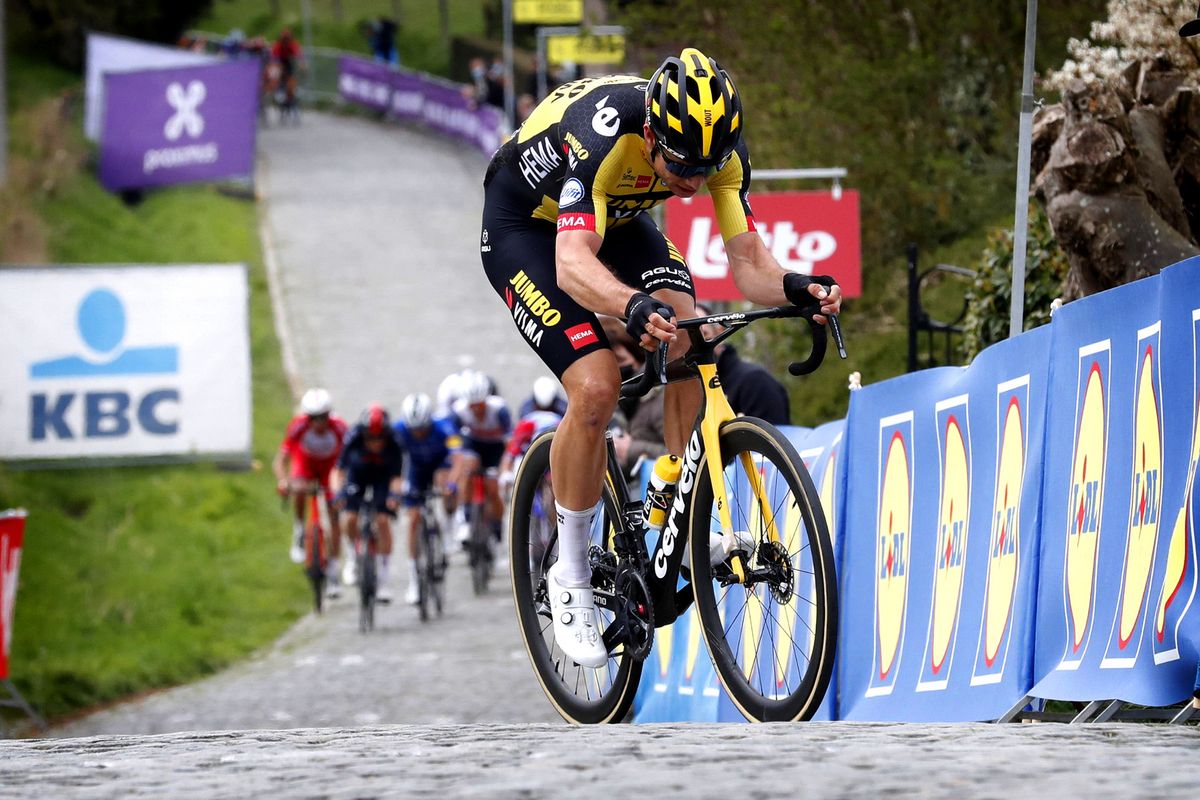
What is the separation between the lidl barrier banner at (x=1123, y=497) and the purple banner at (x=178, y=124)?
29.0m

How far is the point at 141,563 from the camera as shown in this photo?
21.2 m

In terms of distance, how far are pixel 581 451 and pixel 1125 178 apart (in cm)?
286

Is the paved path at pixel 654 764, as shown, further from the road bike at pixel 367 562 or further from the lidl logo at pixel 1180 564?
the road bike at pixel 367 562

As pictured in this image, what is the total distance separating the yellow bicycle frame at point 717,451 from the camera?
17.7 feet

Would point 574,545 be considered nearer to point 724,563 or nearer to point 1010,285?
point 724,563

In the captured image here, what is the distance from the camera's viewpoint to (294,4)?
7950cm

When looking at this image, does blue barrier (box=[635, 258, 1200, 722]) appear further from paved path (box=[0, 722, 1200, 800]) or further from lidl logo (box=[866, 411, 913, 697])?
paved path (box=[0, 722, 1200, 800])

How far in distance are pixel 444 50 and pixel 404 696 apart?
52982mm

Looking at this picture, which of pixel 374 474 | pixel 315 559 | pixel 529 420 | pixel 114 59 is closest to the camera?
pixel 529 420

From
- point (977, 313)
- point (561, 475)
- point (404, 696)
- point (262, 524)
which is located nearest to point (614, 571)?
Result: point (561, 475)

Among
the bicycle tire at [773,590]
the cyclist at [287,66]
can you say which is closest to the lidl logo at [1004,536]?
the bicycle tire at [773,590]

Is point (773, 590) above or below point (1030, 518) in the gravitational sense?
below

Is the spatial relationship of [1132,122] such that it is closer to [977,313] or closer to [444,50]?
[977,313]

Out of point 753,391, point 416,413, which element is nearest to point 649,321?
point 753,391
